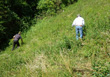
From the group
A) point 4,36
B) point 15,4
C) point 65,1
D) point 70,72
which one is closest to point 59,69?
point 70,72

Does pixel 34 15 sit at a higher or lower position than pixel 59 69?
higher

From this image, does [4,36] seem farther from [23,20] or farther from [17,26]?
[23,20]

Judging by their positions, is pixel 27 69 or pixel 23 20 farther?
pixel 23 20

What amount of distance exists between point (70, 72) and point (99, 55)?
129cm

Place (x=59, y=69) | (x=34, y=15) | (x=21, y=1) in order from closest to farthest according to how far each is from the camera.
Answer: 1. (x=59, y=69)
2. (x=21, y=1)
3. (x=34, y=15)

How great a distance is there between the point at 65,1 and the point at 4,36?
10.8 m

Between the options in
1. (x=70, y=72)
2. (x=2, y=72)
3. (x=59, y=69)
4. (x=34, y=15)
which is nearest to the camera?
(x=70, y=72)

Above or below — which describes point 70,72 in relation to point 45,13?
below

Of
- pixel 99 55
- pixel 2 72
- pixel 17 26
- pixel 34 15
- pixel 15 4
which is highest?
pixel 15 4

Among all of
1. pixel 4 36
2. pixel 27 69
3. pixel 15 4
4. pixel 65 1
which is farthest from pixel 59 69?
pixel 65 1

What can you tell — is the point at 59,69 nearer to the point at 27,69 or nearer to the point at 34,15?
the point at 27,69

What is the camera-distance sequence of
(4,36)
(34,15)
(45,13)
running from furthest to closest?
(34,15) → (45,13) → (4,36)

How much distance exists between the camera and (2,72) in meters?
4.34

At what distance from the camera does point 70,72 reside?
2.92 meters
